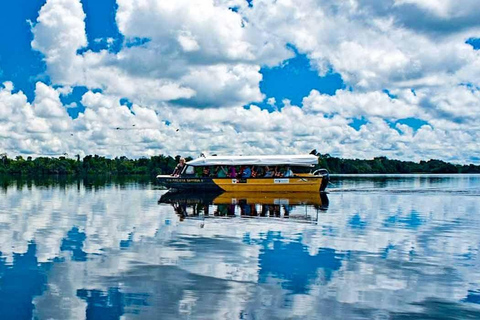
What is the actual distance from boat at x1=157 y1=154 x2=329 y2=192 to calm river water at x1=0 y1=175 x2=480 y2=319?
16.6 metres

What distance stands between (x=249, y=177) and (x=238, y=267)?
93.3 feet

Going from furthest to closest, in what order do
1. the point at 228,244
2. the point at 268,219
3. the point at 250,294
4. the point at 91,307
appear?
1. the point at 268,219
2. the point at 228,244
3. the point at 250,294
4. the point at 91,307

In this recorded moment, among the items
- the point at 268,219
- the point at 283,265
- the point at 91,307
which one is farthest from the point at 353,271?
the point at 268,219

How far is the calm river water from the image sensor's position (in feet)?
31.2

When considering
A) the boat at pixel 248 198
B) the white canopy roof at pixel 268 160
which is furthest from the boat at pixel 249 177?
the boat at pixel 248 198

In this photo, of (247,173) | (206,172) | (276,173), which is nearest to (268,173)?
(276,173)

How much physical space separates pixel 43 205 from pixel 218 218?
1294 cm

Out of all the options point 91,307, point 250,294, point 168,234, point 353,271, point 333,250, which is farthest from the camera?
point 168,234

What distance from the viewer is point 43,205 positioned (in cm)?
3031

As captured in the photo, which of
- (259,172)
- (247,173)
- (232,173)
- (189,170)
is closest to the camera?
(247,173)

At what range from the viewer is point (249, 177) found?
135 ft

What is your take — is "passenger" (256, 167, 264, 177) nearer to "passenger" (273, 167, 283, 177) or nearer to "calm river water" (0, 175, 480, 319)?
"passenger" (273, 167, 283, 177)

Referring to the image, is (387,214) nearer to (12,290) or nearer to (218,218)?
(218,218)

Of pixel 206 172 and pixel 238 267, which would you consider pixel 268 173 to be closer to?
pixel 206 172
